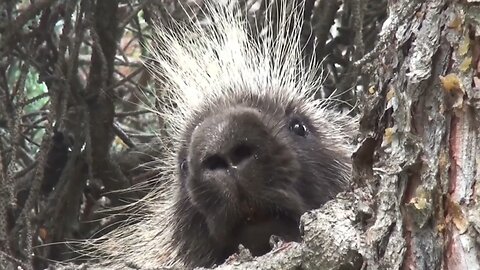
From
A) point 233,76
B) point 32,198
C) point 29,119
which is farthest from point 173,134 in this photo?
point 29,119

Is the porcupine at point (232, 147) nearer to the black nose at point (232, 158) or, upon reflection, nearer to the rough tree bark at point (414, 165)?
the black nose at point (232, 158)

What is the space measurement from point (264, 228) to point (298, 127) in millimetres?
313

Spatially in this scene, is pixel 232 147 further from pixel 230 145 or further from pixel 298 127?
pixel 298 127

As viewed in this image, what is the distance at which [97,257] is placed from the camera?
7.55 feet

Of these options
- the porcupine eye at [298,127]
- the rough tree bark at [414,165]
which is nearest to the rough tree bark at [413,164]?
the rough tree bark at [414,165]

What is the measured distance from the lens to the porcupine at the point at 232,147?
1555mm

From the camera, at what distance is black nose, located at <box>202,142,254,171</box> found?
1.52 meters

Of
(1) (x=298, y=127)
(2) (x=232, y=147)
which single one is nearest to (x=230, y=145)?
(2) (x=232, y=147)

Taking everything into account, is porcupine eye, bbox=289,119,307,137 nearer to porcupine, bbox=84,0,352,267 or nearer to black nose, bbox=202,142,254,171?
porcupine, bbox=84,0,352,267

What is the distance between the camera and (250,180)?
1504mm

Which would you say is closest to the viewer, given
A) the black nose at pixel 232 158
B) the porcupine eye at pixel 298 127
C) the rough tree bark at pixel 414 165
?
the rough tree bark at pixel 414 165

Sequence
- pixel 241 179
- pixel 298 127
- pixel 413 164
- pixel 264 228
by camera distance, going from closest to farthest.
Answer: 1. pixel 413 164
2. pixel 241 179
3. pixel 264 228
4. pixel 298 127

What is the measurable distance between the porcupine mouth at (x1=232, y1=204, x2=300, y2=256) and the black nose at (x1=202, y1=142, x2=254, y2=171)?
116 millimetres

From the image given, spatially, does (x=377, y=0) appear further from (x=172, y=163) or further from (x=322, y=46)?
(x=172, y=163)
